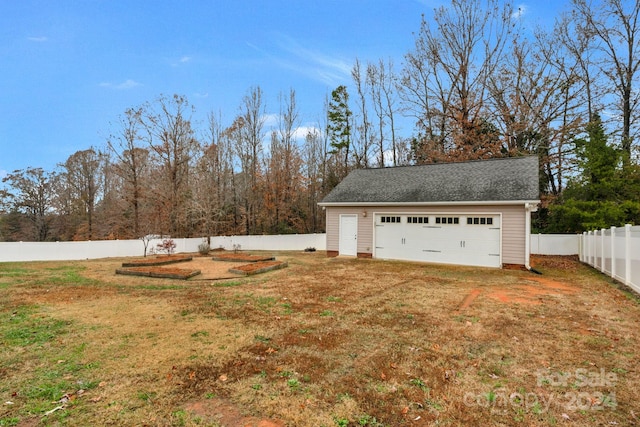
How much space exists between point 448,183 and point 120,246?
15.2 metres

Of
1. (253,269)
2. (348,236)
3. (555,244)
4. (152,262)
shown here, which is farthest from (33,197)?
(555,244)

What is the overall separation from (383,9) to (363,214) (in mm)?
9234

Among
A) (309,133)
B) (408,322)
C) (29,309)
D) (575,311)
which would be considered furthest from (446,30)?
(29,309)

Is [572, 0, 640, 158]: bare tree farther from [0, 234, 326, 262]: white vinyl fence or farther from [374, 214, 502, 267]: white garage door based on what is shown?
[0, 234, 326, 262]: white vinyl fence

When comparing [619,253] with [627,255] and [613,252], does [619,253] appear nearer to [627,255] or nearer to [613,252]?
[613,252]

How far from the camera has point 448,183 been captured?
12969 millimetres

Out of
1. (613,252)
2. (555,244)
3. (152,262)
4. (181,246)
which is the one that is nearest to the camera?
(613,252)

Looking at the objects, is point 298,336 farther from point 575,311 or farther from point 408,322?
point 575,311

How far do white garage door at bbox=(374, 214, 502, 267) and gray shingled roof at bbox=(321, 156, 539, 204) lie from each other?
30.2 inches

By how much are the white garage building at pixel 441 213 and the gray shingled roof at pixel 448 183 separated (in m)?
0.03

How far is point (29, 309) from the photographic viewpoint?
5.75m

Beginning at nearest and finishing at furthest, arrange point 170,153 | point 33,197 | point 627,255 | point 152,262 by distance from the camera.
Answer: point 627,255, point 152,262, point 170,153, point 33,197

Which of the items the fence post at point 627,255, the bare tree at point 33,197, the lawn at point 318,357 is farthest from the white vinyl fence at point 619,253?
the bare tree at point 33,197

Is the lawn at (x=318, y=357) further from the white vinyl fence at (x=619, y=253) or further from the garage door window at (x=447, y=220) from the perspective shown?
the garage door window at (x=447, y=220)
